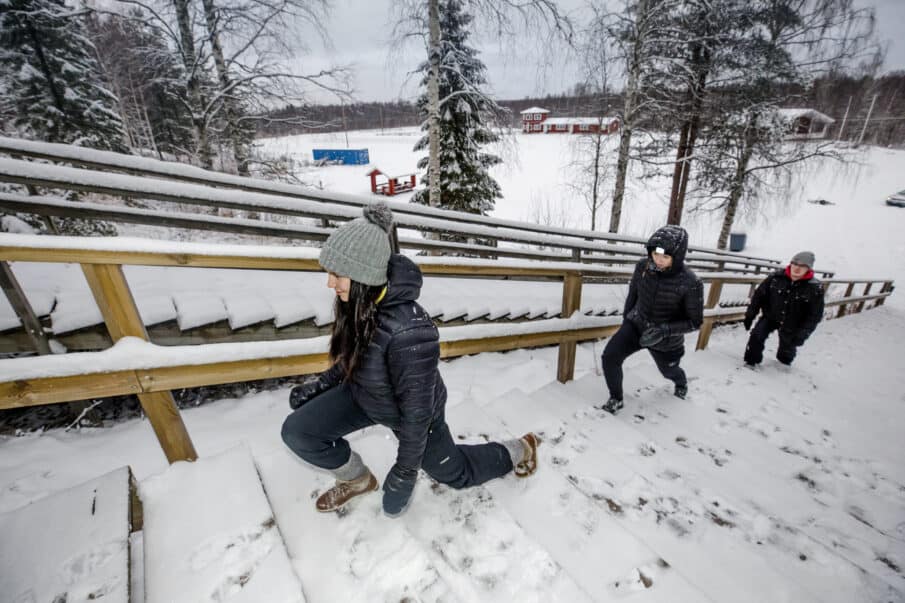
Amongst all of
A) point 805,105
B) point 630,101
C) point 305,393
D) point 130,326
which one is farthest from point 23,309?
point 805,105

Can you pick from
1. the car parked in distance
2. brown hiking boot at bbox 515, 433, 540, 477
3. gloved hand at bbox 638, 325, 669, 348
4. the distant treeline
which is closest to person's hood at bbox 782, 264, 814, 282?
gloved hand at bbox 638, 325, 669, 348

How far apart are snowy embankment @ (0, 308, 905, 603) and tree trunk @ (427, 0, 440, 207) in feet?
17.7

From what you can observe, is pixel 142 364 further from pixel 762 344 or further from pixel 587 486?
pixel 762 344

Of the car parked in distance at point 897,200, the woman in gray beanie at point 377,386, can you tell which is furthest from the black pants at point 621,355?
the car parked in distance at point 897,200

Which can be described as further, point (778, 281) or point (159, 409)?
point (778, 281)

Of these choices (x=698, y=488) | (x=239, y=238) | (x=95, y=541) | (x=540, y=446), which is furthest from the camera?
(x=239, y=238)

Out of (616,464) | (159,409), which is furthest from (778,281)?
(159,409)

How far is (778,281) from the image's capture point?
422cm

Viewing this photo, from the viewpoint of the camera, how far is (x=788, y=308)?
4.14 m

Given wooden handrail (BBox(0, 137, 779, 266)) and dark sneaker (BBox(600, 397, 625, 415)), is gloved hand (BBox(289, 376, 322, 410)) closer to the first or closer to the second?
wooden handrail (BBox(0, 137, 779, 266))

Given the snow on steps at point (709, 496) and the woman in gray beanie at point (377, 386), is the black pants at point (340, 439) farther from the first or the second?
the snow on steps at point (709, 496)

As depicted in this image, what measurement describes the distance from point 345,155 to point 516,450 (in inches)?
1958

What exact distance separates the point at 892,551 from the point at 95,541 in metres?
3.60

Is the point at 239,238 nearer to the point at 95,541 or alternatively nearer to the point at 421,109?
the point at 421,109
